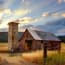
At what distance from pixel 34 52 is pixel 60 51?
38 centimetres

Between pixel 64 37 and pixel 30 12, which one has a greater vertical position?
pixel 30 12

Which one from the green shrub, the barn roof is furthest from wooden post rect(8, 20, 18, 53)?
the green shrub

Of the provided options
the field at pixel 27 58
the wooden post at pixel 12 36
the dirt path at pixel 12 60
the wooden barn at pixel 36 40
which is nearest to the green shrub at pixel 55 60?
the field at pixel 27 58

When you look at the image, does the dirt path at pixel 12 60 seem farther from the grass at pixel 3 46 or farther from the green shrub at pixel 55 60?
the green shrub at pixel 55 60

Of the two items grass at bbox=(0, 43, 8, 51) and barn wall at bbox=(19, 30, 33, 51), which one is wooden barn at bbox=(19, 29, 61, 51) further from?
grass at bbox=(0, 43, 8, 51)

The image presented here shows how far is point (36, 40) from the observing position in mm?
3502

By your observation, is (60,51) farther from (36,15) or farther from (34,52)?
(36,15)

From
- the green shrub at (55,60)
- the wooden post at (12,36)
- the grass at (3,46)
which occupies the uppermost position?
the wooden post at (12,36)

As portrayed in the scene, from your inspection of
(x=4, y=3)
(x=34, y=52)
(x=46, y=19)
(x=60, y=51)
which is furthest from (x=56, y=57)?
(x=4, y=3)

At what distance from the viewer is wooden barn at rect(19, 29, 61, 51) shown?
3514 millimetres

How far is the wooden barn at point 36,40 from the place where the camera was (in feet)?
11.5

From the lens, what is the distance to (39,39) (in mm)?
3514

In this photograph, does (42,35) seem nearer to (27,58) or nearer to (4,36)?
(27,58)

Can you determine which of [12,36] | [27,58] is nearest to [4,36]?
[12,36]
